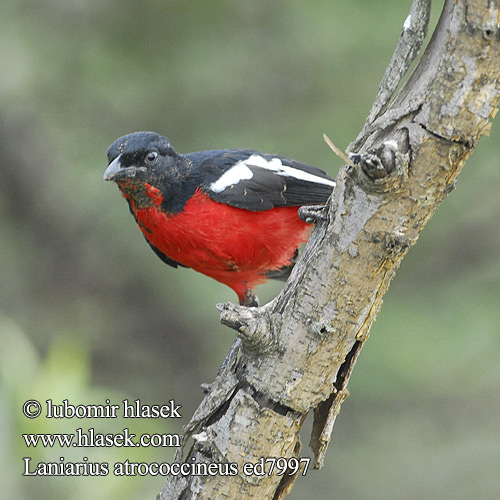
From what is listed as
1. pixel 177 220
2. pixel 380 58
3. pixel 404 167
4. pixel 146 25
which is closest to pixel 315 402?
pixel 404 167

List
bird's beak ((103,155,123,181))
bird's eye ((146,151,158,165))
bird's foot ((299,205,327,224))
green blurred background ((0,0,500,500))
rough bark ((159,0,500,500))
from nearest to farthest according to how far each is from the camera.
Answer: rough bark ((159,0,500,500)) → bird's foot ((299,205,327,224)) → bird's beak ((103,155,123,181)) → bird's eye ((146,151,158,165)) → green blurred background ((0,0,500,500))

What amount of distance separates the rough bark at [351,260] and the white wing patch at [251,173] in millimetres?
1122

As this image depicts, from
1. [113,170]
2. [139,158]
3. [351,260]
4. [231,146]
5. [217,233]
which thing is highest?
[231,146]

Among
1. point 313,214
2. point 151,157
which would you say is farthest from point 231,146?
point 313,214

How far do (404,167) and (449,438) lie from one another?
172 inches

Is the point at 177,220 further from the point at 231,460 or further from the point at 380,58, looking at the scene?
the point at 380,58

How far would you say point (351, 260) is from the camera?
2443 millimetres

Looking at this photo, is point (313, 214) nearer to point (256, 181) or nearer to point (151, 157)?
point (256, 181)

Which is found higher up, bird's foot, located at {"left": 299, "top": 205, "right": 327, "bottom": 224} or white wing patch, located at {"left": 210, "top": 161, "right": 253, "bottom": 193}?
white wing patch, located at {"left": 210, "top": 161, "right": 253, "bottom": 193}

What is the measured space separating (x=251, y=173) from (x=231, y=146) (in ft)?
5.77

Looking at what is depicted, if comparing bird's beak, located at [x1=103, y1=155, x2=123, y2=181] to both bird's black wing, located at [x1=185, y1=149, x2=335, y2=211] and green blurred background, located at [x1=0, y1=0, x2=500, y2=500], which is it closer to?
bird's black wing, located at [x1=185, y1=149, x2=335, y2=211]

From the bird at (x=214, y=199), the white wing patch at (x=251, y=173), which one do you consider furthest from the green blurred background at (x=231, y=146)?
the bird at (x=214, y=199)

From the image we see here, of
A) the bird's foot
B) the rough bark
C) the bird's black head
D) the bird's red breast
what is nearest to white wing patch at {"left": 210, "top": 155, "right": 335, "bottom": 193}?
the bird's red breast

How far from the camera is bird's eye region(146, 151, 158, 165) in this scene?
3.69m
